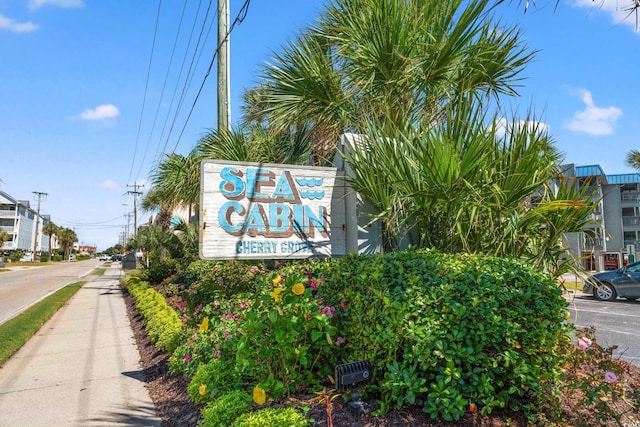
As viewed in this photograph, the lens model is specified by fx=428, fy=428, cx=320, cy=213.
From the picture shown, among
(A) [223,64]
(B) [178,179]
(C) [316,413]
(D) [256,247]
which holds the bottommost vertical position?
(C) [316,413]

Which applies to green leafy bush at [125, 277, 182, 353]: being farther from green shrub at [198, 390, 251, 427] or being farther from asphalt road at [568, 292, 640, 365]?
asphalt road at [568, 292, 640, 365]

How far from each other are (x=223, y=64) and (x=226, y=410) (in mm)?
7711

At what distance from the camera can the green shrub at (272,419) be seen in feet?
8.82

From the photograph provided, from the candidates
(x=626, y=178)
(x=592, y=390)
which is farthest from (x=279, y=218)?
(x=626, y=178)

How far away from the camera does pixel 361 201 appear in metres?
4.82

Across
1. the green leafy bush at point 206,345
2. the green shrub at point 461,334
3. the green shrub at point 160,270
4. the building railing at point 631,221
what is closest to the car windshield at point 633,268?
the green shrub at point 461,334

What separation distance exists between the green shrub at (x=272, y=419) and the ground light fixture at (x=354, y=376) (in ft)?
1.14

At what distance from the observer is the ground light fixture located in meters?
2.92

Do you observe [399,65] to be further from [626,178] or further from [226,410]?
[626,178]

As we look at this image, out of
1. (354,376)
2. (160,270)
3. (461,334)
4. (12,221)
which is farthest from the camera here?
(12,221)

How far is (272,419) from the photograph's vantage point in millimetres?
2730

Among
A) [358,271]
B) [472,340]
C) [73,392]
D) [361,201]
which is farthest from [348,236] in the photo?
[73,392]

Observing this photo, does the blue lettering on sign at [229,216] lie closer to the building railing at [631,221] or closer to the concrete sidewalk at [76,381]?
the concrete sidewalk at [76,381]

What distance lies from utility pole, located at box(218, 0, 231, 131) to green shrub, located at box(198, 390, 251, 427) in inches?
255
